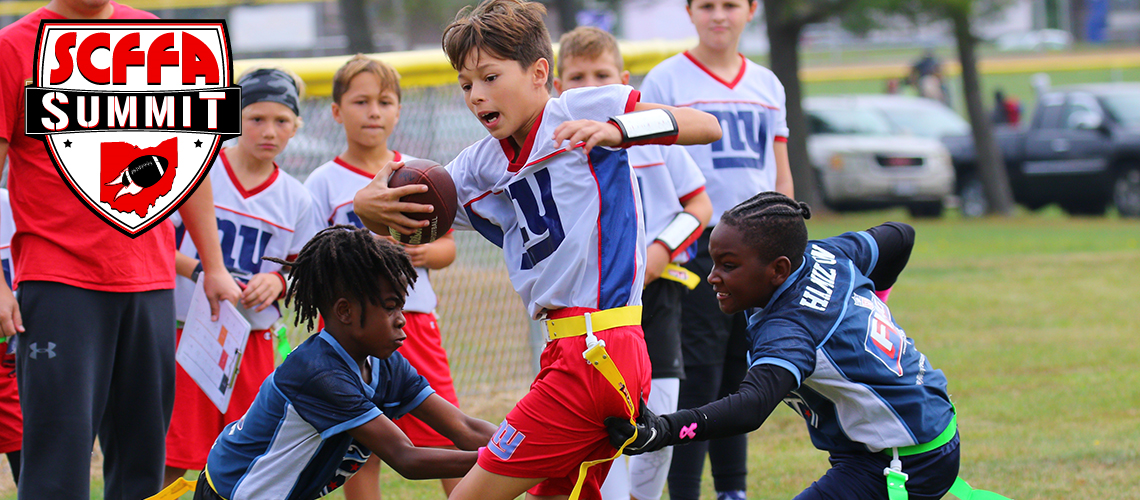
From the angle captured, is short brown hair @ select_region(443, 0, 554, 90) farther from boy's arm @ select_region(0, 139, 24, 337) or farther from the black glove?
boy's arm @ select_region(0, 139, 24, 337)

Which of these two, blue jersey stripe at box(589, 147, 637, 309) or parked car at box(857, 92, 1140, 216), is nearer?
blue jersey stripe at box(589, 147, 637, 309)

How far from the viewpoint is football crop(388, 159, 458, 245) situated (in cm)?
330

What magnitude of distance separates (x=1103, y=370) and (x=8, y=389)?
6.28m

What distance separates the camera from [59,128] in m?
3.81

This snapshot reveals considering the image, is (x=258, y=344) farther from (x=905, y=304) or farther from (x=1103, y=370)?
(x=905, y=304)

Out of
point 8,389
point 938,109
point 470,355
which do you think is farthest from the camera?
point 938,109

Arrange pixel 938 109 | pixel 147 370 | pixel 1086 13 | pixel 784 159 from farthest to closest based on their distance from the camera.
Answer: pixel 1086 13, pixel 938 109, pixel 784 159, pixel 147 370

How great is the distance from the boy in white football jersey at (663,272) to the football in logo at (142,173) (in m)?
1.68

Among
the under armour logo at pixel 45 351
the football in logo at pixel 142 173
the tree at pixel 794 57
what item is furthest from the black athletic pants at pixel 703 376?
the tree at pixel 794 57

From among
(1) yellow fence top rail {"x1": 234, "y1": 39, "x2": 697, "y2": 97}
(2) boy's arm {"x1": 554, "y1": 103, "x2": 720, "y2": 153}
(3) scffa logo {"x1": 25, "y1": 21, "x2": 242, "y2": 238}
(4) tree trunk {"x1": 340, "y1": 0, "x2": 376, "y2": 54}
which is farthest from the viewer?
(4) tree trunk {"x1": 340, "y1": 0, "x2": 376, "y2": 54}

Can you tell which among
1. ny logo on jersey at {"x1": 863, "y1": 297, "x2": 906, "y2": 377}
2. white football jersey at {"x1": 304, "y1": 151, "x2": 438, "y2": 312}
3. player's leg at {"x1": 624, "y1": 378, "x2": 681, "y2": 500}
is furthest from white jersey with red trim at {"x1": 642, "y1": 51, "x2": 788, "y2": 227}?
ny logo on jersey at {"x1": 863, "y1": 297, "x2": 906, "y2": 377}

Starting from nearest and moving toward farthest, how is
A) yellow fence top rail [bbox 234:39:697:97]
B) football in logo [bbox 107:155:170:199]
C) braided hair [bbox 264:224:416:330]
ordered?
1. braided hair [bbox 264:224:416:330]
2. football in logo [bbox 107:155:170:199]
3. yellow fence top rail [bbox 234:39:697:97]

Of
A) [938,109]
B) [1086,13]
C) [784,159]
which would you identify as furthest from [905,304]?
[1086,13]

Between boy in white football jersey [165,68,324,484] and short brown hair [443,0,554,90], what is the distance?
4.75 ft
